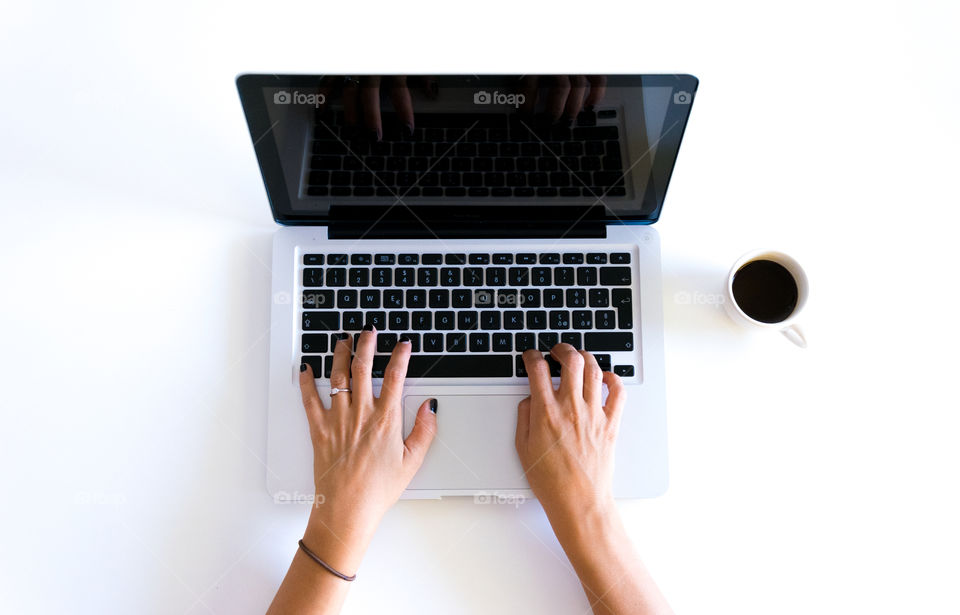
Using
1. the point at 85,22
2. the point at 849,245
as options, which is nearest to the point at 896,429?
the point at 849,245

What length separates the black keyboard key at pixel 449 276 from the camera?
0.86m

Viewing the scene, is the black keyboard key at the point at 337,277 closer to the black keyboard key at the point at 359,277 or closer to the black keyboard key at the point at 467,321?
the black keyboard key at the point at 359,277

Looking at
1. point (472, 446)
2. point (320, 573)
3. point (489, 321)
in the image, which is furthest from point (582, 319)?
point (320, 573)

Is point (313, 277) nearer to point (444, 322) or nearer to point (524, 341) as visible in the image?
point (444, 322)

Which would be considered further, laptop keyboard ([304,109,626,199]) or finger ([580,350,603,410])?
finger ([580,350,603,410])

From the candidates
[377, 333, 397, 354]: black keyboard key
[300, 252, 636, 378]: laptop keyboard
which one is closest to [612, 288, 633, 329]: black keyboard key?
[300, 252, 636, 378]: laptop keyboard

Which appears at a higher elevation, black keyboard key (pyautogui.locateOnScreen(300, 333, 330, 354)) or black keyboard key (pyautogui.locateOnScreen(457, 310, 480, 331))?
black keyboard key (pyautogui.locateOnScreen(457, 310, 480, 331))

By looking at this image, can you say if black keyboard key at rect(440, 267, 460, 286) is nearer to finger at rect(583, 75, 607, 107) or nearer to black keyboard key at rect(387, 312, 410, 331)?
black keyboard key at rect(387, 312, 410, 331)

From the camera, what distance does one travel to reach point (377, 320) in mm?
852

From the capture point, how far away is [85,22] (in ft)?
3.17

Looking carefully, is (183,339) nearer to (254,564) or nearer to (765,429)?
(254,564)

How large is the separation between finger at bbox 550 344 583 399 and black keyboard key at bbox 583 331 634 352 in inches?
1.4

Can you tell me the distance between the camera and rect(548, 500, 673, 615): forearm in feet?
2.58

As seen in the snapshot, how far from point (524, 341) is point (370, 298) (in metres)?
0.22
